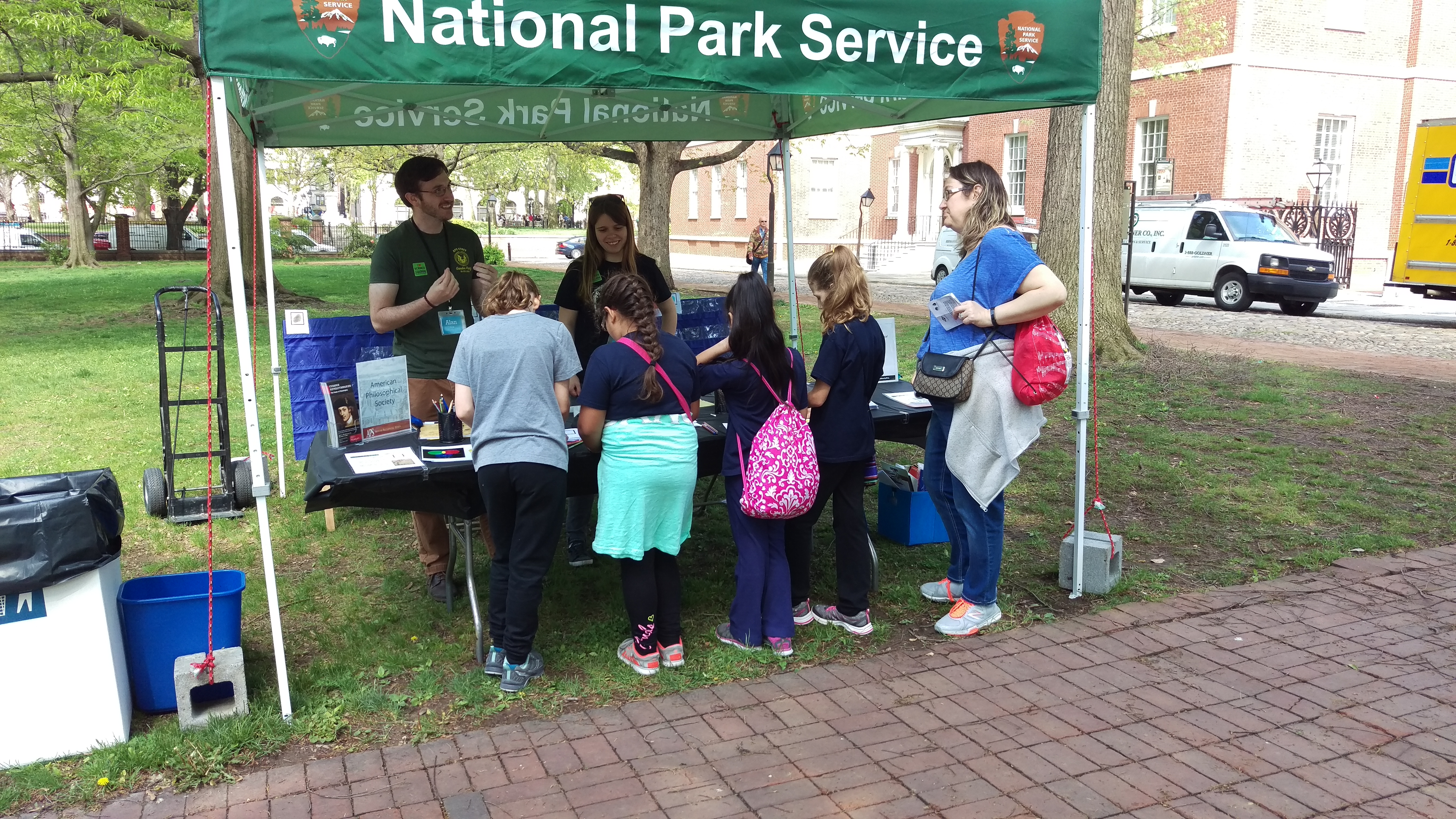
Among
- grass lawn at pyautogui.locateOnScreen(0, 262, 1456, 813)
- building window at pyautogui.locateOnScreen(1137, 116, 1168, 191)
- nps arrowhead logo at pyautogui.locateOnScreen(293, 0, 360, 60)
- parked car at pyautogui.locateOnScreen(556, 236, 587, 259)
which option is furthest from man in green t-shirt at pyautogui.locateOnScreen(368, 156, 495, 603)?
parked car at pyautogui.locateOnScreen(556, 236, 587, 259)

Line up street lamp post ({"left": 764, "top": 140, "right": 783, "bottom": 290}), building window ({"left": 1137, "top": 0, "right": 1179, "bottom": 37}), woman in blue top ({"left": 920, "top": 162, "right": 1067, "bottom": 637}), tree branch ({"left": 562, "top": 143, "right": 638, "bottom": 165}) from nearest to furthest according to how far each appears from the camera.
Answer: woman in blue top ({"left": 920, "top": 162, "right": 1067, "bottom": 637})
street lamp post ({"left": 764, "top": 140, "right": 783, "bottom": 290})
tree branch ({"left": 562, "top": 143, "right": 638, "bottom": 165})
building window ({"left": 1137, "top": 0, "right": 1179, "bottom": 37})

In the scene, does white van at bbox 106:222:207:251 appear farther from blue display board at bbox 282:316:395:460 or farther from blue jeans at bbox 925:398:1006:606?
blue jeans at bbox 925:398:1006:606

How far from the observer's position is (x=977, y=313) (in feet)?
13.9

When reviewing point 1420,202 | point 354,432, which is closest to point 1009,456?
point 354,432

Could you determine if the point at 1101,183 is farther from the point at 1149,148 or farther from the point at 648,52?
the point at 1149,148

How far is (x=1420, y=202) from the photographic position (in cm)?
1627

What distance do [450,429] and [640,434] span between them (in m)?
1.04

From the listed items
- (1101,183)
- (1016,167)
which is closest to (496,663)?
(1101,183)

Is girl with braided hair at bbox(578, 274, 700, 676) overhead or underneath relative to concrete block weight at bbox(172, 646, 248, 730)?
overhead

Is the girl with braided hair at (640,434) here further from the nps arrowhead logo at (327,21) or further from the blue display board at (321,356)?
the blue display board at (321,356)

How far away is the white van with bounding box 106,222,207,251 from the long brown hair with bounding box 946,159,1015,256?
120ft

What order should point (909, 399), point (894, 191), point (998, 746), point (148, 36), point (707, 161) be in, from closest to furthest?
point (998, 746)
point (909, 399)
point (148, 36)
point (707, 161)
point (894, 191)

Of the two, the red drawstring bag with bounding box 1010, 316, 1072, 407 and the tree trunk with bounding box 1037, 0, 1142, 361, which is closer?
the red drawstring bag with bounding box 1010, 316, 1072, 407

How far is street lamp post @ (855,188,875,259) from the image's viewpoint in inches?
1204
